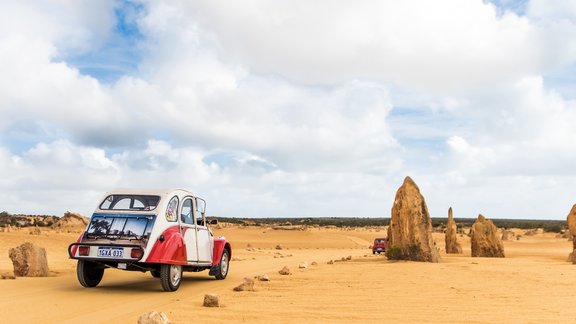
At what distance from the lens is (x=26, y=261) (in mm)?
15703

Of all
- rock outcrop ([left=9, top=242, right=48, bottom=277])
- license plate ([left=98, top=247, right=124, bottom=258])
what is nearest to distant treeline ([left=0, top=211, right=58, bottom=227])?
rock outcrop ([left=9, top=242, right=48, bottom=277])

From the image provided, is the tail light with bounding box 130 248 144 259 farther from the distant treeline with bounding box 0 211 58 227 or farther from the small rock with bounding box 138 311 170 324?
the distant treeline with bounding box 0 211 58 227

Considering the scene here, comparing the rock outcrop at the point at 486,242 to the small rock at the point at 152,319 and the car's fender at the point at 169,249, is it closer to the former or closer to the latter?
the car's fender at the point at 169,249

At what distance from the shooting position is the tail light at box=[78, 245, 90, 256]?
12.3 m

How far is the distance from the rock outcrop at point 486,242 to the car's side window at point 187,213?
1896cm

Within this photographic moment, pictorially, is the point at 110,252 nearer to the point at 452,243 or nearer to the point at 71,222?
the point at 452,243

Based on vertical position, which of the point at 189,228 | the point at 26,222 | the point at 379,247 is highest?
the point at 26,222

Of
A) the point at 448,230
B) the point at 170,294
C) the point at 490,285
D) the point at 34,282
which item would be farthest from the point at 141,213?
the point at 448,230

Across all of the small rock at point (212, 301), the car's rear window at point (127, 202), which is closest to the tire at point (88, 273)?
the car's rear window at point (127, 202)

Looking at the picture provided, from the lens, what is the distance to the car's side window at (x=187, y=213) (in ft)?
44.9

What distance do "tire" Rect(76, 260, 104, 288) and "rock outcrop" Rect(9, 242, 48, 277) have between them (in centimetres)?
307

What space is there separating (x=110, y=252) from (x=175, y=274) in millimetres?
1636

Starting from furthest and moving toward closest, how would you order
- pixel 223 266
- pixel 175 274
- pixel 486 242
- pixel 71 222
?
pixel 71 222, pixel 486 242, pixel 223 266, pixel 175 274

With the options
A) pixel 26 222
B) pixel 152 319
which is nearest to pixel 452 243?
pixel 152 319
